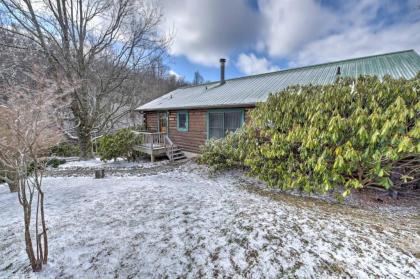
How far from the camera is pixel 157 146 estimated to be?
986 centimetres

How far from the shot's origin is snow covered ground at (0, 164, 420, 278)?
7.64ft

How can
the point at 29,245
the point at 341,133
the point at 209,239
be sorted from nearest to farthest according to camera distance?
the point at 29,245
the point at 209,239
the point at 341,133

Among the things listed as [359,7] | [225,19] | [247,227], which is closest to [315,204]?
[247,227]

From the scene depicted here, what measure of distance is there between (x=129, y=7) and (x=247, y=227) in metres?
12.0

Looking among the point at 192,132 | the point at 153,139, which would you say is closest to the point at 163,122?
the point at 153,139

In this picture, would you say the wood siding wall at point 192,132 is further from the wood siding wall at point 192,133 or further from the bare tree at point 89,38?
the bare tree at point 89,38

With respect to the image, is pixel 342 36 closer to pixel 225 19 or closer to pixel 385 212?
pixel 225 19

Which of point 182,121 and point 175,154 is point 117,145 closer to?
point 175,154

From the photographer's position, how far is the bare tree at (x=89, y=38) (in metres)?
8.96

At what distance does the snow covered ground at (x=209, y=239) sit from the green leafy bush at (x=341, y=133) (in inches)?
29.8

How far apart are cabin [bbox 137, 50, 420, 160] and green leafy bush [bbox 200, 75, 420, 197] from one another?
2.51m

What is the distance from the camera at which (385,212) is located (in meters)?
4.13

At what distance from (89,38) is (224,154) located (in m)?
9.96

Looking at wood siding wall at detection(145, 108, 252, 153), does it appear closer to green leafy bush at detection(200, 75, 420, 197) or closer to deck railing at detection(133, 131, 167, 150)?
deck railing at detection(133, 131, 167, 150)
